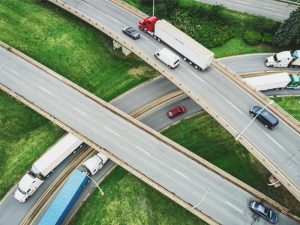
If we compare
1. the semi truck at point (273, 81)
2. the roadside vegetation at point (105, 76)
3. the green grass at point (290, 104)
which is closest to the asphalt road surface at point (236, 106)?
the roadside vegetation at point (105, 76)

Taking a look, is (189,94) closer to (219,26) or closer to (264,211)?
(264,211)

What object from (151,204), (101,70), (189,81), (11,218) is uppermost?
(189,81)

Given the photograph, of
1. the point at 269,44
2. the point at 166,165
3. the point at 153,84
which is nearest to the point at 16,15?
the point at 153,84

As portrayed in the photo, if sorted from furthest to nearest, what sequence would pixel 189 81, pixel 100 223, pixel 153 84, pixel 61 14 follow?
pixel 61 14, pixel 153 84, pixel 189 81, pixel 100 223

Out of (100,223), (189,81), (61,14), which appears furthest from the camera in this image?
(61,14)

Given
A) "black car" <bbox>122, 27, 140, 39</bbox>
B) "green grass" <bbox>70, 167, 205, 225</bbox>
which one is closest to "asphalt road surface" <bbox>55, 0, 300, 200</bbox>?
"black car" <bbox>122, 27, 140, 39</bbox>

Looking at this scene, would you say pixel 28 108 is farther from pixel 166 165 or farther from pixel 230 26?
pixel 230 26

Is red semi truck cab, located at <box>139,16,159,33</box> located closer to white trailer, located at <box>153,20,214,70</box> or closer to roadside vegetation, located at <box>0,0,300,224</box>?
white trailer, located at <box>153,20,214,70</box>
